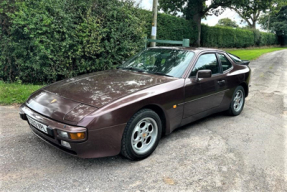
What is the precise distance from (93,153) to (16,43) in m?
4.54

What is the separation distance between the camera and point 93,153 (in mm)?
2523

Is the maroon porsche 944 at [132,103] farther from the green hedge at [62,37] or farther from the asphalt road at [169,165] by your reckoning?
the green hedge at [62,37]

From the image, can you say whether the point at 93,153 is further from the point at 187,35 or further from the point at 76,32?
the point at 187,35

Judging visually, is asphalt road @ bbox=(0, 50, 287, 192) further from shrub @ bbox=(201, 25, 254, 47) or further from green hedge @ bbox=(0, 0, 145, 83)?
shrub @ bbox=(201, 25, 254, 47)

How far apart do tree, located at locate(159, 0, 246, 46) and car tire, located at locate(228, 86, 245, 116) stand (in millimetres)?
14577

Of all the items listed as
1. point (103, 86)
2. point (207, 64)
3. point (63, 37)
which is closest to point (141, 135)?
point (103, 86)

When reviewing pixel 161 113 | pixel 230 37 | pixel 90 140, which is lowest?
pixel 90 140

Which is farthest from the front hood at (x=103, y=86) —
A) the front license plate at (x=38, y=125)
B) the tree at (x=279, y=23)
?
the tree at (x=279, y=23)

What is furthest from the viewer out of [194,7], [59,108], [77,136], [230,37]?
[230,37]

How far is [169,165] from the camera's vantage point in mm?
2861

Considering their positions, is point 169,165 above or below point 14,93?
below

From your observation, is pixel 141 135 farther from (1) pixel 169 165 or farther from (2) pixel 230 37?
(2) pixel 230 37

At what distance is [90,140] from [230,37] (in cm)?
2813

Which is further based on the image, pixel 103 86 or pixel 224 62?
pixel 224 62
